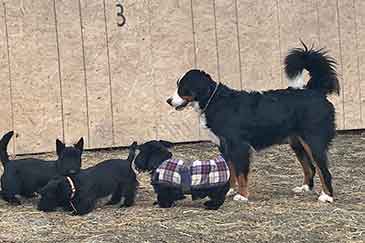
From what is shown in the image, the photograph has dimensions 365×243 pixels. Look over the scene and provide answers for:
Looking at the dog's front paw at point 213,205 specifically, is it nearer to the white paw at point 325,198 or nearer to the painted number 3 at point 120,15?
the white paw at point 325,198

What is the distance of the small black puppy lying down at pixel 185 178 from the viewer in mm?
5641

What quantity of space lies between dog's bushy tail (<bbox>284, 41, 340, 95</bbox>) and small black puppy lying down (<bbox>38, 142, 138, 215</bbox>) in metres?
1.71

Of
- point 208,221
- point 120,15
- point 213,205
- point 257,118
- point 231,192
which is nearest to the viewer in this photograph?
point 208,221

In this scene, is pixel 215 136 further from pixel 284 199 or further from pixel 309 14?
pixel 309 14

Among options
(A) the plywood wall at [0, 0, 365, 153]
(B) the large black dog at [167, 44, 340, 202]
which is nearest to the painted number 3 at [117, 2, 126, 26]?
(A) the plywood wall at [0, 0, 365, 153]

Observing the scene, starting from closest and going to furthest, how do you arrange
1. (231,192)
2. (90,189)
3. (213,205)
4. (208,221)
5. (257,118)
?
1. (208,221)
2. (90,189)
3. (213,205)
4. (257,118)
5. (231,192)

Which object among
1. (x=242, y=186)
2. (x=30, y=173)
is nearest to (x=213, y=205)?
(x=242, y=186)

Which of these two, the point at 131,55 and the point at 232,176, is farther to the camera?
the point at 131,55

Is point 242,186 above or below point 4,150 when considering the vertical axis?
below

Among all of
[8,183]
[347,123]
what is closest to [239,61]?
[347,123]

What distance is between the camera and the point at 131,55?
880cm

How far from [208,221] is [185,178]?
0.41 meters

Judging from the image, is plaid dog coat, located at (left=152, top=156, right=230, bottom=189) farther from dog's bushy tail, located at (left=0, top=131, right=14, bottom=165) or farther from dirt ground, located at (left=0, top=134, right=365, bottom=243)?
dog's bushy tail, located at (left=0, top=131, right=14, bottom=165)

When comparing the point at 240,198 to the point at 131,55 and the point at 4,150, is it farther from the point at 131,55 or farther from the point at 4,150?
the point at 131,55
